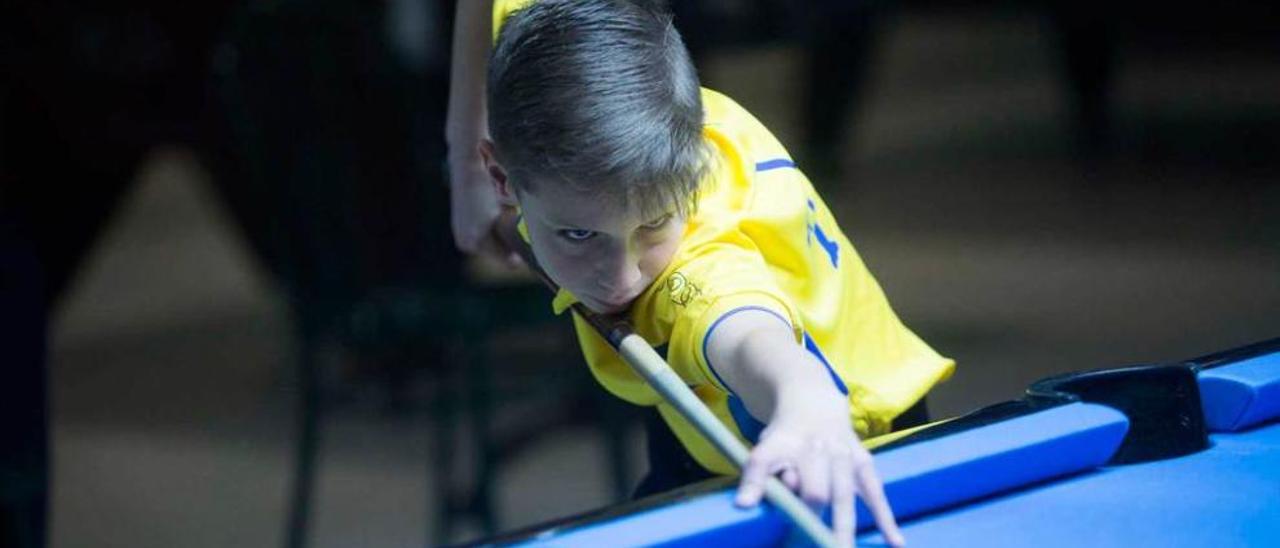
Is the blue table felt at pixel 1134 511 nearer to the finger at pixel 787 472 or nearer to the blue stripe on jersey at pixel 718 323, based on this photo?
the finger at pixel 787 472

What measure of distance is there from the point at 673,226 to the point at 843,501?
11.4 inches

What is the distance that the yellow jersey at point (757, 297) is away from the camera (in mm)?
1118

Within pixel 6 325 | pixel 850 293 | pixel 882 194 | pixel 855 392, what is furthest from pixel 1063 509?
pixel 882 194

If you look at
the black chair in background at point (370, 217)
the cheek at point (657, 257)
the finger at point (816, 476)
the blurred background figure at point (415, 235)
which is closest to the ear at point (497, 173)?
the cheek at point (657, 257)

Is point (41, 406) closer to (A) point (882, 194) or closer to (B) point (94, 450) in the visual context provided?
(B) point (94, 450)

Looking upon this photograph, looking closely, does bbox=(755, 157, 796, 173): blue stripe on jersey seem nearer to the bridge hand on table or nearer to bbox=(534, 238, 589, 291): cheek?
bbox=(534, 238, 589, 291): cheek

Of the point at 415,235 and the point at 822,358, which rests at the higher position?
the point at 822,358

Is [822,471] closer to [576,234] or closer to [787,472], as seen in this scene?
[787,472]

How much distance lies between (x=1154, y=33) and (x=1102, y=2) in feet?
0.66

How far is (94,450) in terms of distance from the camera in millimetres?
3297

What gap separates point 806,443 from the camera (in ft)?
3.06

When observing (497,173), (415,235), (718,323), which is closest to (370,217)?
(415,235)

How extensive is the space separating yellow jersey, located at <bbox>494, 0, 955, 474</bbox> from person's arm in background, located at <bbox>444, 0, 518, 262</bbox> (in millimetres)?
25

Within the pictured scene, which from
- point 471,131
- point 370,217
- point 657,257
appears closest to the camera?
point 657,257
